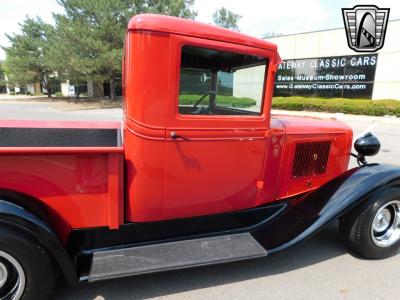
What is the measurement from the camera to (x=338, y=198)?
9.75 ft

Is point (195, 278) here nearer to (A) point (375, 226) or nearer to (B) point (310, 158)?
(B) point (310, 158)

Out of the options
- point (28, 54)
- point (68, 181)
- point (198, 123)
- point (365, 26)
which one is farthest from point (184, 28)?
point (28, 54)

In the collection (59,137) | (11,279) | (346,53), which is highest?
(346,53)

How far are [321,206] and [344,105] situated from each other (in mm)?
16828

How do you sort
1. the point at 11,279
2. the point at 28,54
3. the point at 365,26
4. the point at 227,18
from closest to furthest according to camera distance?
1. the point at 11,279
2. the point at 365,26
3. the point at 28,54
4. the point at 227,18

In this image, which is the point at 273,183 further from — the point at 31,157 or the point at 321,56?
the point at 321,56

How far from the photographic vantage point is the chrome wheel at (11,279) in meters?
2.15

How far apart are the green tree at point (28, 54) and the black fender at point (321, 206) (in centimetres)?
3467

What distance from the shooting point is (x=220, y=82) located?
2811 mm

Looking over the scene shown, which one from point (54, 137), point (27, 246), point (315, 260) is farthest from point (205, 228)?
point (54, 137)

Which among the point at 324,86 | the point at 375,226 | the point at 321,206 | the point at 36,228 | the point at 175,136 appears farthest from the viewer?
the point at 324,86

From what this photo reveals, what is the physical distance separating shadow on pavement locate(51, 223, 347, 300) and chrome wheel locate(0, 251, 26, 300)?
0.35 metres

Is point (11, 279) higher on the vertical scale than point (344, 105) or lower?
lower

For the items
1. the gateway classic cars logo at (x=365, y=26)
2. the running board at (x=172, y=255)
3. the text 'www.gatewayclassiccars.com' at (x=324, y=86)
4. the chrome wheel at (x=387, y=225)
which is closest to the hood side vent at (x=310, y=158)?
the chrome wheel at (x=387, y=225)
